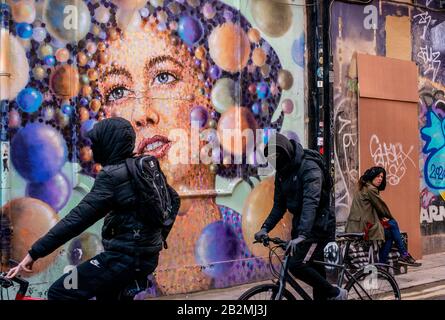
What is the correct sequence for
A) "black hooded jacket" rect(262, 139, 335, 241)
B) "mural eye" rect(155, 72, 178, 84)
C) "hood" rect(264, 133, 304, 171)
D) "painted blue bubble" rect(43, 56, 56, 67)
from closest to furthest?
"black hooded jacket" rect(262, 139, 335, 241) → "hood" rect(264, 133, 304, 171) → "painted blue bubble" rect(43, 56, 56, 67) → "mural eye" rect(155, 72, 178, 84)

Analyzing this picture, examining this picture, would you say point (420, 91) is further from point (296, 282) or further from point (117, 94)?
point (296, 282)

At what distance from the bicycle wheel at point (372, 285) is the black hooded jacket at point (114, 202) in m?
2.40

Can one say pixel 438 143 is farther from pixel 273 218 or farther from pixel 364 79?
pixel 273 218

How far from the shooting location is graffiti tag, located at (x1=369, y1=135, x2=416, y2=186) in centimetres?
980

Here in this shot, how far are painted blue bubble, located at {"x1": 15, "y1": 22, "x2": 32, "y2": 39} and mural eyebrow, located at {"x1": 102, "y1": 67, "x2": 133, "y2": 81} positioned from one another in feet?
3.24

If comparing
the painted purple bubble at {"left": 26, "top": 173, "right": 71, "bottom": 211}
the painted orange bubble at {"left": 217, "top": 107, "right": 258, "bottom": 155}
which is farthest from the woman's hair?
the painted purple bubble at {"left": 26, "top": 173, "right": 71, "bottom": 211}

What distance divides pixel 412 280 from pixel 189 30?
4.64m

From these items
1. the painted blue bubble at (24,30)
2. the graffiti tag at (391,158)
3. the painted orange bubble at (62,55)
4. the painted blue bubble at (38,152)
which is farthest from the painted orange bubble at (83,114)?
the graffiti tag at (391,158)

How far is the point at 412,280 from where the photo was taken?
27.4ft

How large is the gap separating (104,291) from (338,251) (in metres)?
2.42

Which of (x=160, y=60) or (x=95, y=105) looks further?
(x=160, y=60)

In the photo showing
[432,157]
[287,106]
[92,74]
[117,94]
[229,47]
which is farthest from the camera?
[432,157]

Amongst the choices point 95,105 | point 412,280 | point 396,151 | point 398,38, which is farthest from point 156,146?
point 398,38

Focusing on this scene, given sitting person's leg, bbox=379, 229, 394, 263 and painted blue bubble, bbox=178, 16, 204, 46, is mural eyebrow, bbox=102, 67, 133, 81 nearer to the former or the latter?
painted blue bubble, bbox=178, 16, 204, 46
